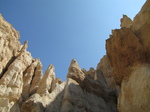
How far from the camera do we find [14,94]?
20.7 meters

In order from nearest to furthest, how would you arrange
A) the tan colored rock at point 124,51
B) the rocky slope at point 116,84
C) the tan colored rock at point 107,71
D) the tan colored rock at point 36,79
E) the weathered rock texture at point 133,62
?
the weathered rock texture at point 133,62, the rocky slope at point 116,84, the tan colored rock at point 124,51, the tan colored rock at point 107,71, the tan colored rock at point 36,79

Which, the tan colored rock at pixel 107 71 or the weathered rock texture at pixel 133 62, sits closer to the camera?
the weathered rock texture at pixel 133 62

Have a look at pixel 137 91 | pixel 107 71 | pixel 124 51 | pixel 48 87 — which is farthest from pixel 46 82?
pixel 137 91

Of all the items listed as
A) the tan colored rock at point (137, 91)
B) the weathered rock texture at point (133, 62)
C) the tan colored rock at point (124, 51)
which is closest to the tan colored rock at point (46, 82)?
the tan colored rock at point (124, 51)

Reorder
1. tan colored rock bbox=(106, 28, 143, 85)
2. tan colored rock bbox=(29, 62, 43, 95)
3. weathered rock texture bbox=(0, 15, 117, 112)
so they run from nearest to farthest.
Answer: tan colored rock bbox=(106, 28, 143, 85)
weathered rock texture bbox=(0, 15, 117, 112)
tan colored rock bbox=(29, 62, 43, 95)


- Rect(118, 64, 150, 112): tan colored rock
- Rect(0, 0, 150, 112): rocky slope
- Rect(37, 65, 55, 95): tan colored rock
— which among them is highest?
Rect(37, 65, 55, 95): tan colored rock

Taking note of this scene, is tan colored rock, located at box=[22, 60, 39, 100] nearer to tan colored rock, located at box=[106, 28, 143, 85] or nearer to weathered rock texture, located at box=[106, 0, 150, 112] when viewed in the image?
tan colored rock, located at box=[106, 28, 143, 85]

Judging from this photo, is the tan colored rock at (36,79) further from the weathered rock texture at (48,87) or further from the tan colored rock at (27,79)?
the tan colored rock at (27,79)

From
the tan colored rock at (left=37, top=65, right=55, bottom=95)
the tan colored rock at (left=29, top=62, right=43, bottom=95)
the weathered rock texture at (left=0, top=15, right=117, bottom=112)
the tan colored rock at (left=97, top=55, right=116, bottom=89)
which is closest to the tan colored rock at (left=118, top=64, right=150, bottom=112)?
the weathered rock texture at (left=0, top=15, right=117, bottom=112)

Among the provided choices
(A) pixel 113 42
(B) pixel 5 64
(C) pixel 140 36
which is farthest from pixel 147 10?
(B) pixel 5 64

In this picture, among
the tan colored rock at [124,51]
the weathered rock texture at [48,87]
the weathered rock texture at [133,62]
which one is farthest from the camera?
the weathered rock texture at [48,87]

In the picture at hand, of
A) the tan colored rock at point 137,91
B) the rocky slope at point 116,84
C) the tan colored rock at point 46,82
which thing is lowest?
the tan colored rock at point 137,91

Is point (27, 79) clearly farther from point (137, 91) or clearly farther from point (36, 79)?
point (137, 91)

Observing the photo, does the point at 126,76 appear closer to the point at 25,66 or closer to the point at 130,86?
the point at 130,86
